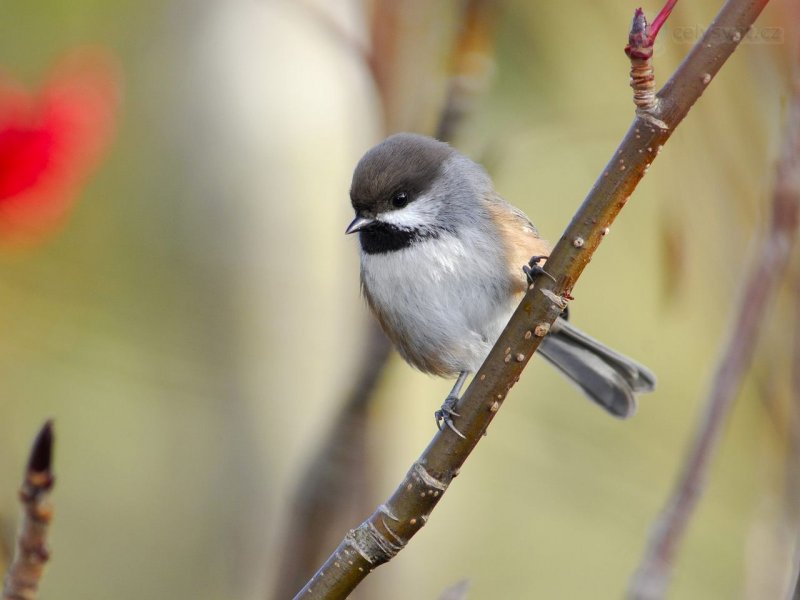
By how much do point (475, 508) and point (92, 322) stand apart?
103 inches

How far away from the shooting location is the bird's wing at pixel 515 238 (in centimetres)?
268

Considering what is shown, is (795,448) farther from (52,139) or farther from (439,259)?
(52,139)

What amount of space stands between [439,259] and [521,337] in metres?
1.13

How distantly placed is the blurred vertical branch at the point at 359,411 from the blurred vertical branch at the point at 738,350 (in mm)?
783

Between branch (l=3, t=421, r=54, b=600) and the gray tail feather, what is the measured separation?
5.91 ft

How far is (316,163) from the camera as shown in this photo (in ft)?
15.8

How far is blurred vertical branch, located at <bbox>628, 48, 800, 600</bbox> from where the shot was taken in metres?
1.52

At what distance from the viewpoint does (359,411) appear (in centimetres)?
235

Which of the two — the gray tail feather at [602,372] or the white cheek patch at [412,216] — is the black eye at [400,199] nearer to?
the white cheek patch at [412,216]

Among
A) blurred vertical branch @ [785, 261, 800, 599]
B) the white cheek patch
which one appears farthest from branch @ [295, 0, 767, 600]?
the white cheek patch

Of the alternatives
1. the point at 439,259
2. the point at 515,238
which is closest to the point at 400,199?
the point at 439,259

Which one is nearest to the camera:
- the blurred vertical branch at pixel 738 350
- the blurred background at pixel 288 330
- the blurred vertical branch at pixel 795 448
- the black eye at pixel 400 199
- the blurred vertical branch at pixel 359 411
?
the blurred vertical branch at pixel 738 350

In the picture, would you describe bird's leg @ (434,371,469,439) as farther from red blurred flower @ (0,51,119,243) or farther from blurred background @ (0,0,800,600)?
red blurred flower @ (0,51,119,243)

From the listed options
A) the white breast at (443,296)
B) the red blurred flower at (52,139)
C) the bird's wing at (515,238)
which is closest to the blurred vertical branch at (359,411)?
the white breast at (443,296)
